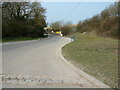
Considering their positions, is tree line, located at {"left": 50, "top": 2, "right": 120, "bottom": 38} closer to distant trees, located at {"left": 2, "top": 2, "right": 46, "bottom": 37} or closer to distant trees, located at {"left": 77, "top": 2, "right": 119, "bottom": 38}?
distant trees, located at {"left": 77, "top": 2, "right": 119, "bottom": 38}

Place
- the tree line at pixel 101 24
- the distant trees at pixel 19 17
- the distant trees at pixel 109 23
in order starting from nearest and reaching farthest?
the distant trees at pixel 109 23 < the distant trees at pixel 19 17 < the tree line at pixel 101 24

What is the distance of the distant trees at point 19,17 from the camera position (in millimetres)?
29344

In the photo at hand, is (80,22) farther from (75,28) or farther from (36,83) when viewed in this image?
(36,83)

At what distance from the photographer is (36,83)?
158 inches

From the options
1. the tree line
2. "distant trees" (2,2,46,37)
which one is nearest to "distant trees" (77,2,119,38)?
the tree line

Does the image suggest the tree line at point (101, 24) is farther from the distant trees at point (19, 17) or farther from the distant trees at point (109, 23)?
the distant trees at point (19, 17)

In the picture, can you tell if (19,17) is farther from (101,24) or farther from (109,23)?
(109,23)

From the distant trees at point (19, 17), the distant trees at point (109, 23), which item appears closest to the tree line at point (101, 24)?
the distant trees at point (109, 23)

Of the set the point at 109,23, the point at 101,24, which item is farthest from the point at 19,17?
the point at 109,23

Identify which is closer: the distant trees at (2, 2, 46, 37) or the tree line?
the distant trees at (2, 2, 46, 37)

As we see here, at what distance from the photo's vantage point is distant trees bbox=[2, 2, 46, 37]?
29344mm

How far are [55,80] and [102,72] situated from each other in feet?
6.32

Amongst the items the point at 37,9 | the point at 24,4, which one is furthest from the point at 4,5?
the point at 37,9

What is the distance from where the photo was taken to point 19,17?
37.1m
